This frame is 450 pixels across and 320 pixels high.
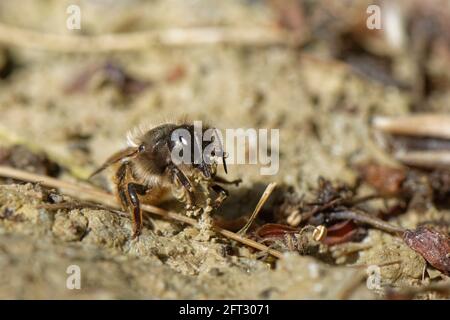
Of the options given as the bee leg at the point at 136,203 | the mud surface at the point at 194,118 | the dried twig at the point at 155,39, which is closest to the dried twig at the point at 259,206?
the mud surface at the point at 194,118

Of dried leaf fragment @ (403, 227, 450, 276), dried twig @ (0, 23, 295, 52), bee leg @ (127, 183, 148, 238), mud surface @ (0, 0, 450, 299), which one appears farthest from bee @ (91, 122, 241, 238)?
dried twig @ (0, 23, 295, 52)

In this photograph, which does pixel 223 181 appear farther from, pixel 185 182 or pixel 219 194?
pixel 185 182

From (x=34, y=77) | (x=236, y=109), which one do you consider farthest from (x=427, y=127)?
(x=34, y=77)

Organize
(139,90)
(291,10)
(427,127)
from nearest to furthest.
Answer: (427,127)
(139,90)
(291,10)

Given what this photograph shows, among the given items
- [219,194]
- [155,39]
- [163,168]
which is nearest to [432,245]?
[219,194]

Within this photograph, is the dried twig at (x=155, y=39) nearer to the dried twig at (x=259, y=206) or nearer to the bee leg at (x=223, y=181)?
the bee leg at (x=223, y=181)
